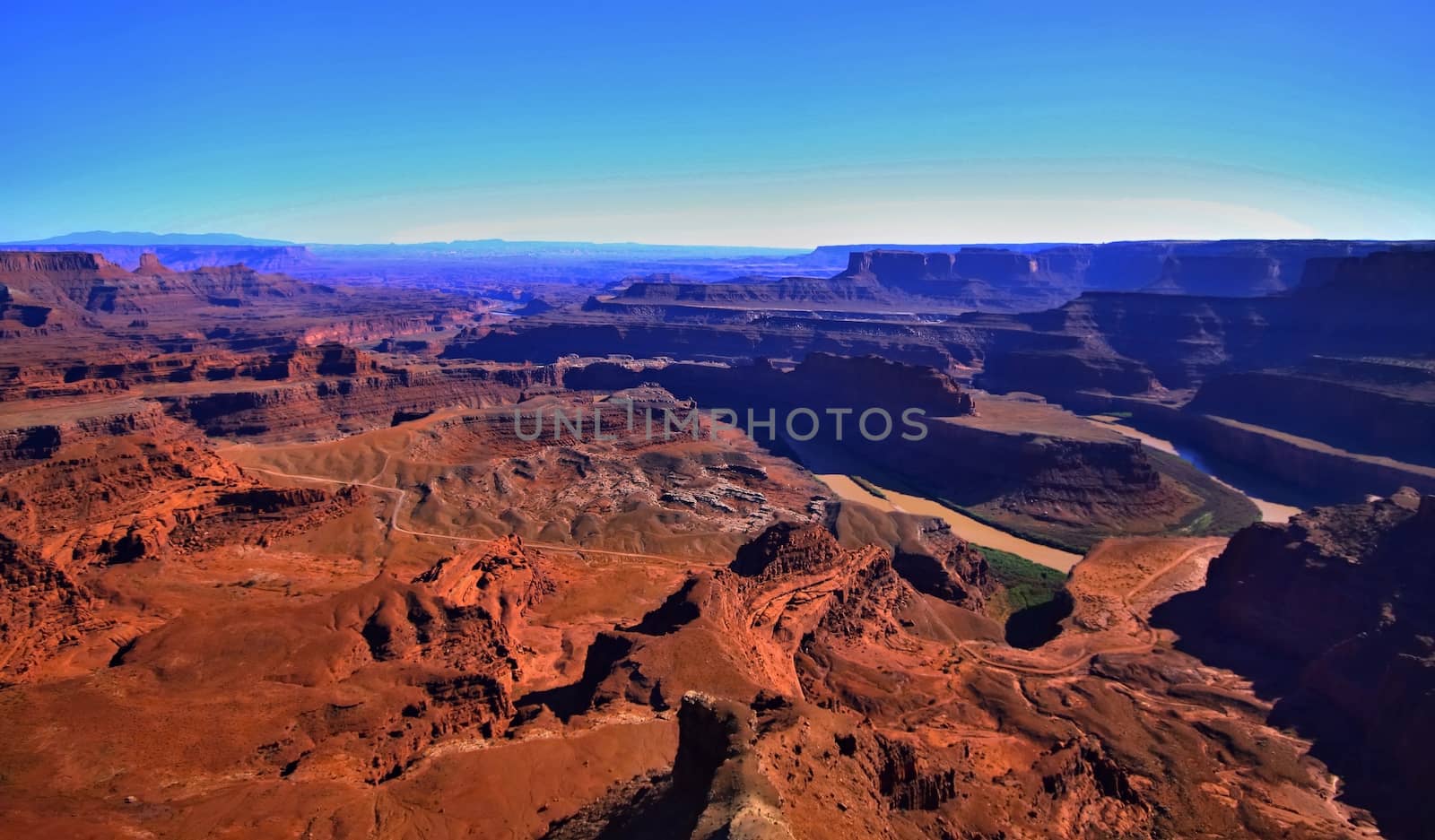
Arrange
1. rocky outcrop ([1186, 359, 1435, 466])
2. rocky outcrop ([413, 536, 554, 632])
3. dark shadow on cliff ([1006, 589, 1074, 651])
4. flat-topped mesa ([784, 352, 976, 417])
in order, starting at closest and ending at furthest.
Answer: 1. rocky outcrop ([413, 536, 554, 632])
2. dark shadow on cliff ([1006, 589, 1074, 651])
3. rocky outcrop ([1186, 359, 1435, 466])
4. flat-topped mesa ([784, 352, 976, 417])

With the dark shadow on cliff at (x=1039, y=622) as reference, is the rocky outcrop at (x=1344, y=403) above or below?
above

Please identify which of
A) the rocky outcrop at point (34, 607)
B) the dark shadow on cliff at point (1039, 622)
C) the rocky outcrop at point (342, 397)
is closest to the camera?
the rocky outcrop at point (34, 607)

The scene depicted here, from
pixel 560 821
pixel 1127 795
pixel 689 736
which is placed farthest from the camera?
pixel 1127 795

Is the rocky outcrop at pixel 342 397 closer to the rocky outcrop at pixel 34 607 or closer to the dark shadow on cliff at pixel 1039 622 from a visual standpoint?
the rocky outcrop at pixel 34 607

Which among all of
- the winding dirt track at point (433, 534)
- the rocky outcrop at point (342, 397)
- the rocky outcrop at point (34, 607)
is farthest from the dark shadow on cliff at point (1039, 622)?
the rocky outcrop at point (342, 397)

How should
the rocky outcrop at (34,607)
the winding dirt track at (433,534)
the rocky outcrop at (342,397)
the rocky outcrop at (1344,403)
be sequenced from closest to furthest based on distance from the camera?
the rocky outcrop at (34,607), the winding dirt track at (433,534), the rocky outcrop at (1344,403), the rocky outcrop at (342,397)

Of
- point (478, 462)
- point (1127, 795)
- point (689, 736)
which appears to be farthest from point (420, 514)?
point (1127, 795)

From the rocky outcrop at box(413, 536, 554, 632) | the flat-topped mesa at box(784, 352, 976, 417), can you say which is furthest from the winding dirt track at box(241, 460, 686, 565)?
the flat-topped mesa at box(784, 352, 976, 417)

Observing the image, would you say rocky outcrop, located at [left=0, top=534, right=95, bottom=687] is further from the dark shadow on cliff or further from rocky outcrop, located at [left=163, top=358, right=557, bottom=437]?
rocky outcrop, located at [left=163, top=358, right=557, bottom=437]

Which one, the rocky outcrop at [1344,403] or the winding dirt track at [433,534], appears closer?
the winding dirt track at [433,534]

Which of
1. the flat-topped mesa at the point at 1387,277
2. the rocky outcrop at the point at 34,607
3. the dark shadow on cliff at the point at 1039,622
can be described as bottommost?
the dark shadow on cliff at the point at 1039,622

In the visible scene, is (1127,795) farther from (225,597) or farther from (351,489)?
(351,489)
